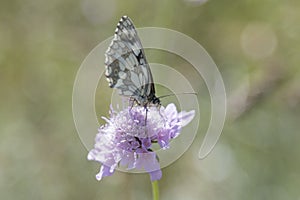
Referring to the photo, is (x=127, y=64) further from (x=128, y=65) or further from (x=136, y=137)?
(x=136, y=137)

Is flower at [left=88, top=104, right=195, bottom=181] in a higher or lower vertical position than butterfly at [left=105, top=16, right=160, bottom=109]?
lower

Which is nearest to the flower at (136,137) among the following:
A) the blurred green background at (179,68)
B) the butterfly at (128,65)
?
the butterfly at (128,65)

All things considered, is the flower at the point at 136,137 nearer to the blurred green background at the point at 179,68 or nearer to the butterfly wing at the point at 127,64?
the butterfly wing at the point at 127,64

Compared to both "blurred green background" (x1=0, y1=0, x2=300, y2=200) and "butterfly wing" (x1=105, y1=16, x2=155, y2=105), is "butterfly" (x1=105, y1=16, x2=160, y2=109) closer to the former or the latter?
"butterfly wing" (x1=105, y1=16, x2=155, y2=105)

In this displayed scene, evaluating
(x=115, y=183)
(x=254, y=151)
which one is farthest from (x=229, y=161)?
(x=115, y=183)

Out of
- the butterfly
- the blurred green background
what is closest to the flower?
the butterfly

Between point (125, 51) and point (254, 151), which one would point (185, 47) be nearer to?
point (254, 151)
